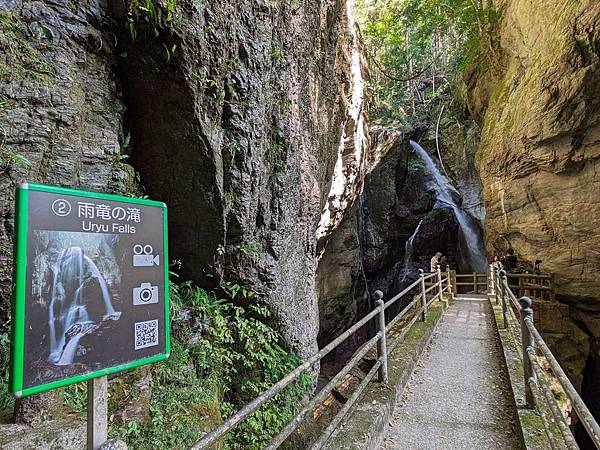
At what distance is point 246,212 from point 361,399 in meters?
2.85

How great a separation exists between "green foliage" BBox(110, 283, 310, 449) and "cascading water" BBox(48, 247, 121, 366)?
7.19 feet

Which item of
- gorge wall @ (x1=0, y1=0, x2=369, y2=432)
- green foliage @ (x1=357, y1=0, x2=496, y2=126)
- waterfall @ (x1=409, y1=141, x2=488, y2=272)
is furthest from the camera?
waterfall @ (x1=409, y1=141, x2=488, y2=272)

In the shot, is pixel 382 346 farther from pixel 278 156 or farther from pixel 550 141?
pixel 550 141

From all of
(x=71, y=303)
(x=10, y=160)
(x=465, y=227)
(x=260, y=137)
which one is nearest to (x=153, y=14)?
(x=260, y=137)

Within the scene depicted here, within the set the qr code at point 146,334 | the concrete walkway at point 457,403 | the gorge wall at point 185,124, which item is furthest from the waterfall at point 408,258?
the qr code at point 146,334

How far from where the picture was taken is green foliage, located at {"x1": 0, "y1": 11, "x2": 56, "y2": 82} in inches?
125

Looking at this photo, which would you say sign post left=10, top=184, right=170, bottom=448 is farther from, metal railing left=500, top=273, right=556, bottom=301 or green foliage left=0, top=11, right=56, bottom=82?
metal railing left=500, top=273, right=556, bottom=301

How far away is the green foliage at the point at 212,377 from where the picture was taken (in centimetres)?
341

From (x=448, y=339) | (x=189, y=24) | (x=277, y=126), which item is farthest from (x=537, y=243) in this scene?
(x=189, y=24)

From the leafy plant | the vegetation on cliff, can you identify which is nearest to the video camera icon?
the vegetation on cliff

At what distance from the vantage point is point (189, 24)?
4.14 m

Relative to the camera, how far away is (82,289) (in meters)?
1.42

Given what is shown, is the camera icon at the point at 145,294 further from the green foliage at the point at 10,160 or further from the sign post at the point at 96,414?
the green foliage at the point at 10,160

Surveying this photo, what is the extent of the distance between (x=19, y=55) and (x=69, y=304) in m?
3.23
